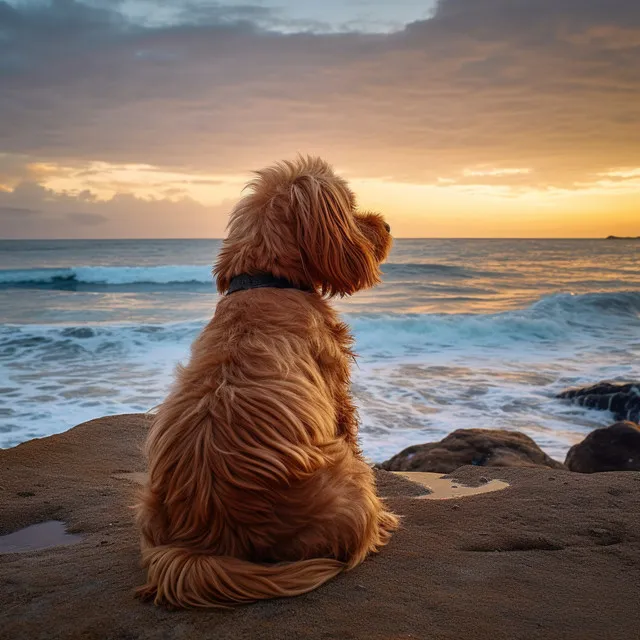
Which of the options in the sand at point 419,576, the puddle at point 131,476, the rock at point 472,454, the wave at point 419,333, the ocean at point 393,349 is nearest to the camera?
the sand at point 419,576

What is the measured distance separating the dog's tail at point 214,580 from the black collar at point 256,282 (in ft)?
3.87

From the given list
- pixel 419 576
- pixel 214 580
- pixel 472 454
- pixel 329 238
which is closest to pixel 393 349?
pixel 472 454

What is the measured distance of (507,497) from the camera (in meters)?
4.03

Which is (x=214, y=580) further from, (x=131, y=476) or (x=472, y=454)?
(x=472, y=454)

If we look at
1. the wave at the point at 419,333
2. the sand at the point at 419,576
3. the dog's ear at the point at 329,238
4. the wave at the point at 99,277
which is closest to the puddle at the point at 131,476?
the sand at the point at 419,576

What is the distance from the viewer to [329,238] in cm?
308

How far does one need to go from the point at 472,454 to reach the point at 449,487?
1.39 metres

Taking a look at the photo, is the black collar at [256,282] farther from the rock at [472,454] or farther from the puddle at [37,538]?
the rock at [472,454]

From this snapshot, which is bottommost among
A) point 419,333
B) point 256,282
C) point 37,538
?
point 419,333

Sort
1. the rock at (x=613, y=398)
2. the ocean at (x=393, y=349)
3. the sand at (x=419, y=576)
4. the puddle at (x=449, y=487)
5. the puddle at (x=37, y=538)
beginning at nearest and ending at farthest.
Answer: the sand at (x=419, y=576) < the puddle at (x=37, y=538) < the puddle at (x=449, y=487) < the ocean at (x=393, y=349) < the rock at (x=613, y=398)

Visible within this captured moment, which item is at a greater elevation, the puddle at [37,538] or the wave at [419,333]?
the puddle at [37,538]

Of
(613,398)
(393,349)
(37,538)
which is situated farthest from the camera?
(393,349)

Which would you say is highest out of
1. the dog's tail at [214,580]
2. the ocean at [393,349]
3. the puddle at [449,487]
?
the dog's tail at [214,580]

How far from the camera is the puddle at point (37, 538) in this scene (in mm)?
3543
